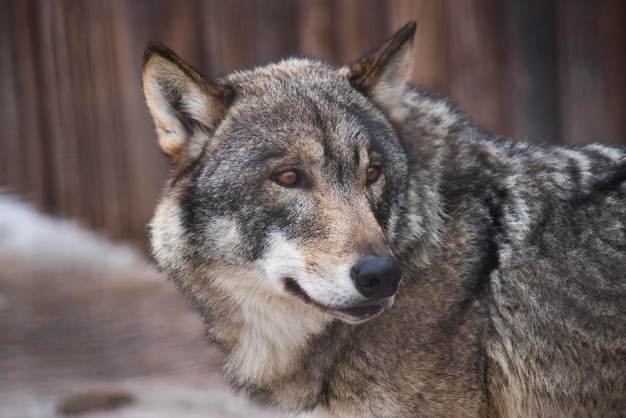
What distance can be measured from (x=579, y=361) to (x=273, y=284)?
1496mm

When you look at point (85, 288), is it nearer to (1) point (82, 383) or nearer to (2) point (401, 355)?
(1) point (82, 383)

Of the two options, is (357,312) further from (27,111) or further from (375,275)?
(27,111)

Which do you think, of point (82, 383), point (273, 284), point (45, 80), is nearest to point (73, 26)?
point (45, 80)

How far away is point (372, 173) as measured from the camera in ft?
13.5

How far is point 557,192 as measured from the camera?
4.28 m

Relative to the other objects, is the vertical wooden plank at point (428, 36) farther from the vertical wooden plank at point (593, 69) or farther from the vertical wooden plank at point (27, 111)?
the vertical wooden plank at point (27, 111)

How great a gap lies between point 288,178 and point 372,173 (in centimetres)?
43

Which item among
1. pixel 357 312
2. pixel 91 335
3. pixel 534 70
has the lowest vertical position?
pixel 91 335

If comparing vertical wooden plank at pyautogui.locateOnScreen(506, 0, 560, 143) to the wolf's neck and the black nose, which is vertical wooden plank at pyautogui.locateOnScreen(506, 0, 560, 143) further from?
the black nose

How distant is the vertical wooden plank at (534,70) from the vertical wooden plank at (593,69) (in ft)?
0.28

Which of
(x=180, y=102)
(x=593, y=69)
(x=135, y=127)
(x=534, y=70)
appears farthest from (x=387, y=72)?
(x=135, y=127)

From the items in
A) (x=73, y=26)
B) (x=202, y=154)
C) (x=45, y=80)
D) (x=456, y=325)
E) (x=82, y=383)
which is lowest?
(x=82, y=383)

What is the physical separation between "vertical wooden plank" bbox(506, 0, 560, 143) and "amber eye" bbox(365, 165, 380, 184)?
12.5 feet

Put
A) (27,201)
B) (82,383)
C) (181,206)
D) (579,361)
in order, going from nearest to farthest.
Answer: (579,361)
(181,206)
(82,383)
(27,201)
